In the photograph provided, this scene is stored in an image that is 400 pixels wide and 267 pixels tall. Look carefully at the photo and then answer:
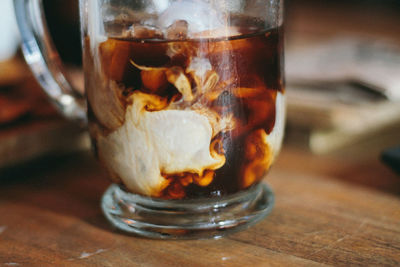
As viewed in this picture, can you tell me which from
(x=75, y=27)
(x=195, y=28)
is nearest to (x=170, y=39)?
(x=195, y=28)

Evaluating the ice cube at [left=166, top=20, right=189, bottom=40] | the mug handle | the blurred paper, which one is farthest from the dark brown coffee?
the blurred paper

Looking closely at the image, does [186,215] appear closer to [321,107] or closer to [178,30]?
[178,30]

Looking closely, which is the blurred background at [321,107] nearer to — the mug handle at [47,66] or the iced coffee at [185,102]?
the mug handle at [47,66]

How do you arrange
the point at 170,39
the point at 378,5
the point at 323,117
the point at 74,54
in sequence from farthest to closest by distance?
the point at 378,5, the point at 74,54, the point at 323,117, the point at 170,39

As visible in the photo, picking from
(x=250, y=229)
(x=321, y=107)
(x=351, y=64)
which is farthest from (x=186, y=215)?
(x=351, y=64)

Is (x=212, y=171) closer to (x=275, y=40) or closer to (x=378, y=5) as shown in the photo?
(x=275, y=40)
